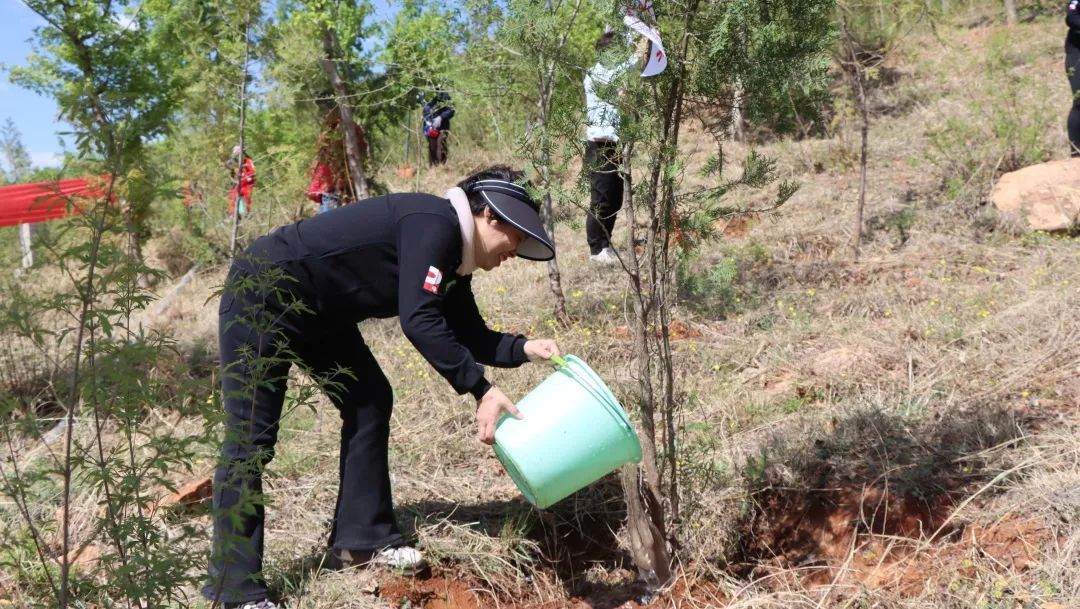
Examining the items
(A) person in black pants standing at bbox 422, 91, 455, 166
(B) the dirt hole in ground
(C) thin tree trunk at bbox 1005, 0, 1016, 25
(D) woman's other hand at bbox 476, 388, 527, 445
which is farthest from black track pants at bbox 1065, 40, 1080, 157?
(A) person in black pants standing at bbox 422, 91, 455, 166

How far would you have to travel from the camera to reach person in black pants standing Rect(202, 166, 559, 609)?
96.9 inches

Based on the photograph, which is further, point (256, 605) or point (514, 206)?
point (256, 605)

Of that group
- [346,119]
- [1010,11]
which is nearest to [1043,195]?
[346,119]

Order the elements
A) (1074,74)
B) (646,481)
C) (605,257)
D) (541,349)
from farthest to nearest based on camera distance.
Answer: (605,257) < (1074,74) < (646,481) < (541,349)

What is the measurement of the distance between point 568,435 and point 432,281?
0.56m

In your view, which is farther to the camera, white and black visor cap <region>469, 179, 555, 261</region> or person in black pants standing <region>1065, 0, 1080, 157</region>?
person in black pants standing <region>1065, 0, 1080, 157</region>

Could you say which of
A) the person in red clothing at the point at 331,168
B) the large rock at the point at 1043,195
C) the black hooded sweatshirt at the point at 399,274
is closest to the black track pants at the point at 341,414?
the black hooded sweatshirt at the point at 399,274

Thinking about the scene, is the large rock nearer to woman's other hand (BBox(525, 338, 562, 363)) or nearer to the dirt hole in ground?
the dirt hole in ground

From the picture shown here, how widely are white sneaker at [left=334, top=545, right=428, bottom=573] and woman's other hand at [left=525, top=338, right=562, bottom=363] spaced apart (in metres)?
0.81

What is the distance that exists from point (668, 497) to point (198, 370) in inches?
141

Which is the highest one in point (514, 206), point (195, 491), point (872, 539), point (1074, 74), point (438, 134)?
point (438, 134)

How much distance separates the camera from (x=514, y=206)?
2518 mm

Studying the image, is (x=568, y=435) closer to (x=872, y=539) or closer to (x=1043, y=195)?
(x=872, y=539)

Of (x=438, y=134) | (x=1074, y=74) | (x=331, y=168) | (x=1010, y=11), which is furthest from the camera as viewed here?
(x=1010, y=11)
